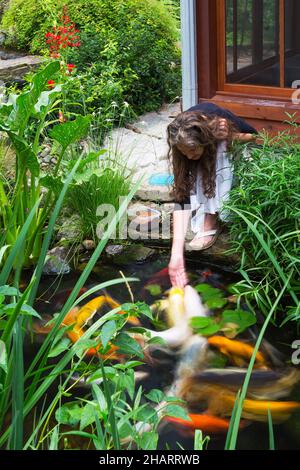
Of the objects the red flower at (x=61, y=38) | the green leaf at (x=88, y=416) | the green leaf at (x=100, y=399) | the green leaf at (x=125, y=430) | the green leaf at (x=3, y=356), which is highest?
the red flower at (x=61, y=38)

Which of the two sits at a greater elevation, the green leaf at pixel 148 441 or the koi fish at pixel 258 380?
the green leaf at pixel 148 441

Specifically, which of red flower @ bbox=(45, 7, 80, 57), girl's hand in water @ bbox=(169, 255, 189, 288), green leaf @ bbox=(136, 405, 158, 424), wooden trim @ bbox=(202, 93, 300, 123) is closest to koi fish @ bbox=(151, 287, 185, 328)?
girl's hand in water @ bbox=(169, 255, 189, 288)

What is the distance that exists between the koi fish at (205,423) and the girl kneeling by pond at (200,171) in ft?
3.87

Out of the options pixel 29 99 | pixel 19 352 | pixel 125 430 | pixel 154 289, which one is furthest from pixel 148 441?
pixel 29 99

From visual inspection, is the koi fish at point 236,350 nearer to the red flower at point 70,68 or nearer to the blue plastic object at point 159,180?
the blue plastic object at point 159,180

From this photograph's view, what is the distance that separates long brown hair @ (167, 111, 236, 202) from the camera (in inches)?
149

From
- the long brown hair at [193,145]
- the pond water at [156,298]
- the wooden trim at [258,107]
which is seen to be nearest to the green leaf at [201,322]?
the pond water at [156,298]

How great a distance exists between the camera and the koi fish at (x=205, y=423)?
2.61m

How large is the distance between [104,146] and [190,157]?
5.64 ft

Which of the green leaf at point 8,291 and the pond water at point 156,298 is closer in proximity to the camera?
the green leaf at point 8,291

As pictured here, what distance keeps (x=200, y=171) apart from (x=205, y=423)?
1816 mm

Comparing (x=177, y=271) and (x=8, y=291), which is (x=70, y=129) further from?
(x=8, y=291)

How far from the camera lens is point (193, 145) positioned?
3.78m
